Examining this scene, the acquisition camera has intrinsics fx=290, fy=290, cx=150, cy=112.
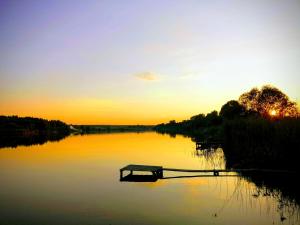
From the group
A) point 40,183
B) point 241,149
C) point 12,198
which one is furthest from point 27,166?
point 241,149

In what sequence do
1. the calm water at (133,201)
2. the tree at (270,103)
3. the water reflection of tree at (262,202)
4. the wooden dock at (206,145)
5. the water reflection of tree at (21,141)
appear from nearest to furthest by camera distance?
the calm water at (133,201)
the water reflection of tree at (262,202)
the wooden dock at (206,145)
the tree at (270,103)
the water reflection of tree at (21,141)

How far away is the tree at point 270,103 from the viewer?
186 ft

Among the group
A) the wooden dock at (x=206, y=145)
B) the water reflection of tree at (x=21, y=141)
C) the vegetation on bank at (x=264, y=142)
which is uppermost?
the vegetation on bank at (x=264, y=142)

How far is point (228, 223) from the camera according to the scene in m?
11.4

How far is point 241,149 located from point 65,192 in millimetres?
18161

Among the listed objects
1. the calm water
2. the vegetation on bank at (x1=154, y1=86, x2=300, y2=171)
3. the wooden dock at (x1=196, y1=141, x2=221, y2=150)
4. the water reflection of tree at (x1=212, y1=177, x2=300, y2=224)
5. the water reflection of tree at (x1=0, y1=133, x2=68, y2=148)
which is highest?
the vegetation on bank at (x1=154, y1=86, x2=300, y2=171)

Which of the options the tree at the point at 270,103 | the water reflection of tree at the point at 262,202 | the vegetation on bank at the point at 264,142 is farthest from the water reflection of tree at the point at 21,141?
the water reflection of tree at the point at 262,202

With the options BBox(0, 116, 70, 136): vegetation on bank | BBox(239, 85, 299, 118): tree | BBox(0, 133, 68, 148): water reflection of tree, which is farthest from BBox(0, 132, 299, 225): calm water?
BBox(0, 116, 70, 136): vegetation on bank

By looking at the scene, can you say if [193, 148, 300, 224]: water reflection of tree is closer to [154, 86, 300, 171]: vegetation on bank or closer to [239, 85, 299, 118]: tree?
[154, 86, 300, 171]: vegetation on bank

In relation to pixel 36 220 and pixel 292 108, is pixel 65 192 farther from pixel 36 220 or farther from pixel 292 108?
pixel 292 108

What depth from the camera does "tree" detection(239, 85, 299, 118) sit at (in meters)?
56.6

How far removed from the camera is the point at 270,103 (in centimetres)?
5859

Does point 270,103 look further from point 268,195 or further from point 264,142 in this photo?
point 268,195

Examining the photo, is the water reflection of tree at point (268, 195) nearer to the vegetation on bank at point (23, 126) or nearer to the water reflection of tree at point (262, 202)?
the water reflection of tree at point (262, 202)
